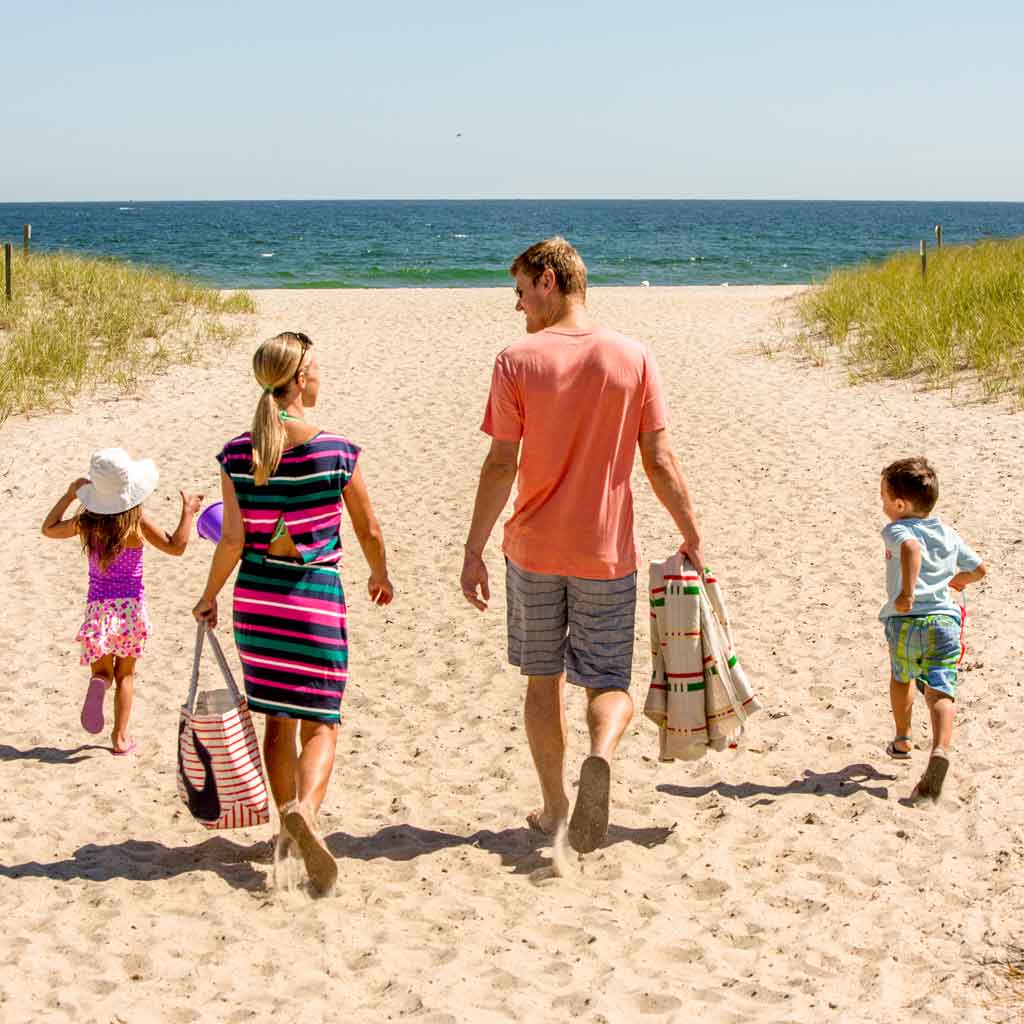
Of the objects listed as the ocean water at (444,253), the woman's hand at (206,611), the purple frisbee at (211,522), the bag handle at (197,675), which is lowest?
the bag handle at (197,675)

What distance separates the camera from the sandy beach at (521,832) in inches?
138

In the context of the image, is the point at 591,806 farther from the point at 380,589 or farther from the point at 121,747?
Result: the point at 121,747

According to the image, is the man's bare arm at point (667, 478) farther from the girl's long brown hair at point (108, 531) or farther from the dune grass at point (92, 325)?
the dune grass at point (92, 325)

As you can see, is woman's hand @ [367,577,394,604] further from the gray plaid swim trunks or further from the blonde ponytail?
the blonde ponytail

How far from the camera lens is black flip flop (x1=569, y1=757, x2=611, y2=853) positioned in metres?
3.87

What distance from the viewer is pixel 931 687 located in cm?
475

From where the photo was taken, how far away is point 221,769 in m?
4.04

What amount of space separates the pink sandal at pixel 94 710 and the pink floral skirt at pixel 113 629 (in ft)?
0.40

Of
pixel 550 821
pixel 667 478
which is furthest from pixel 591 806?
pixel 667 478

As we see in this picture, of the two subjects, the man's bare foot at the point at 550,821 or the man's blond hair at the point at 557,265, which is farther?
the man's bare foot at the point at 550,821

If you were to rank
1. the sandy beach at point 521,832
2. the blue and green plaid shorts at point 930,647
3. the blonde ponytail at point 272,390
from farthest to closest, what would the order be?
the blue and green plaid shorts at point 930,647, the blonde ponytail at point 272,390, the sandy beach at point 521,832

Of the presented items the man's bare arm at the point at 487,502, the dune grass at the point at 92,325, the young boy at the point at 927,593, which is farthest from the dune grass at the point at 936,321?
the man's bare arm at the point at 487,502

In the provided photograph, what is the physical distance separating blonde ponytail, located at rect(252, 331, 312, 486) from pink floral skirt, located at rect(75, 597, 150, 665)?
1.67 meters

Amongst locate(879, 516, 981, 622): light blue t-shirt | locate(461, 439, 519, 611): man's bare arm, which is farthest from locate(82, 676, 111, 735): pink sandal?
locate(879, 516, 981, 622): light blue t-shirt
